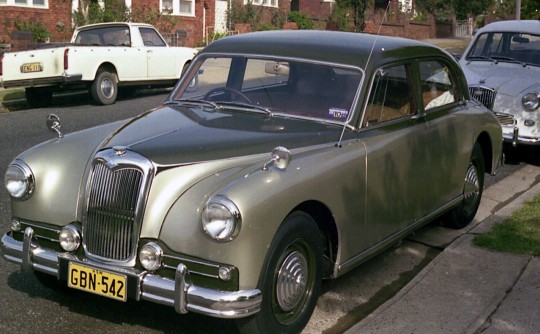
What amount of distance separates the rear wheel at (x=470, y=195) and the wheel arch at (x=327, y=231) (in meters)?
2.33

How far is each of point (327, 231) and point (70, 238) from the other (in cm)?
156

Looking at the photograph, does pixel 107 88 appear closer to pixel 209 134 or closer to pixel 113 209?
pixel 209 134

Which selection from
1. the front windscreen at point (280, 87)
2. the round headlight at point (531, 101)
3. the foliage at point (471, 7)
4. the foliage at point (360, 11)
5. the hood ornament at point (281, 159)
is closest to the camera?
the hood ornament at point (281, 159)

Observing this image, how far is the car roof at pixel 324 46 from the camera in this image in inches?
215

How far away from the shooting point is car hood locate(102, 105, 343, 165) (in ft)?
14.3

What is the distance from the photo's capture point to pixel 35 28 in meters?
23.3

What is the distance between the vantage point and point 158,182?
163 inches

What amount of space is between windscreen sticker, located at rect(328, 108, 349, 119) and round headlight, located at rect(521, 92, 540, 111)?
5186 mm

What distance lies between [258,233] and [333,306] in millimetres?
1366

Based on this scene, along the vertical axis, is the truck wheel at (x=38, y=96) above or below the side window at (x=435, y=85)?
below

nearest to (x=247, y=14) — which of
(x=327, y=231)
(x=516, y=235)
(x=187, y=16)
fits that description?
(x=187, y=16)

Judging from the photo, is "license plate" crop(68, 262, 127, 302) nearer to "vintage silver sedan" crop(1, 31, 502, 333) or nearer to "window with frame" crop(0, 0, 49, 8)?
"vintage silver sedan" crop(1, 31, 502, 333)

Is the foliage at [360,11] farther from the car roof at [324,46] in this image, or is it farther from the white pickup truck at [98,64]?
the car roof at [324,46]

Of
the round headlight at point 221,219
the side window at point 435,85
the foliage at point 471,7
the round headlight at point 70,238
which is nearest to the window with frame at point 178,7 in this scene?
the side window at point 435,85
